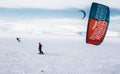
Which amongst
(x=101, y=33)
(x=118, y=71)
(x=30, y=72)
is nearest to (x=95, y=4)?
(x=101, y=33)

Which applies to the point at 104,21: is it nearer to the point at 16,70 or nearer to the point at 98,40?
the point at 98,40

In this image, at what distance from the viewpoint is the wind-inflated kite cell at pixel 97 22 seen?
7.94m

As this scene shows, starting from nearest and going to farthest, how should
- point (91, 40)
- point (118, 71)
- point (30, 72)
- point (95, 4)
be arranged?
point (95, 4), point (91, 40), point (30, 72), point (118, 71)

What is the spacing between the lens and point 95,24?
8188 millimetres

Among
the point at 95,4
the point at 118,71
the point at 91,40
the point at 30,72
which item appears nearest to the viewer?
the point at 95,4

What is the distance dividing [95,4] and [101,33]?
101cm

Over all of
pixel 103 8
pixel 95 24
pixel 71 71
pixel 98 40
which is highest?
pixel 103 8

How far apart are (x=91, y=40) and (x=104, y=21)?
2.48ft

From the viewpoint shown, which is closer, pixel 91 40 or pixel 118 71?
pixel 91 40

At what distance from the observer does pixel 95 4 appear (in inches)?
311

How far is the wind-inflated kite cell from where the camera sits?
313 inches

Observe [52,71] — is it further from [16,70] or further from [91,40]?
[91,40]

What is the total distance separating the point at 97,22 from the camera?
821 cm

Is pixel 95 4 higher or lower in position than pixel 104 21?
higher
